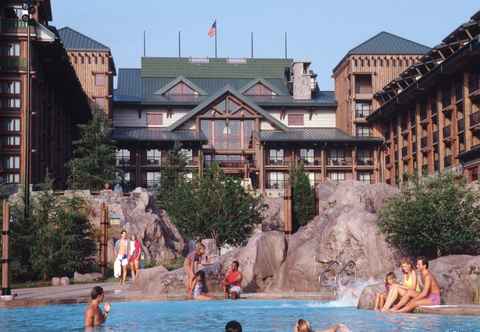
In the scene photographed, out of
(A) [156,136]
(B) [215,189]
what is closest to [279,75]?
(A) [156,136]

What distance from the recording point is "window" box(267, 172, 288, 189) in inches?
3396

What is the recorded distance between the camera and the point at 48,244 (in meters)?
34.7

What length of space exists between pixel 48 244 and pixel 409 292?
59.2 feet

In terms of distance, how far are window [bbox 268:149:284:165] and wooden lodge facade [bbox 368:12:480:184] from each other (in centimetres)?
972

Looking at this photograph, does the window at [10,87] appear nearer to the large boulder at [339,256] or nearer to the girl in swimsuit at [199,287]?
the large boulder at [339,256]

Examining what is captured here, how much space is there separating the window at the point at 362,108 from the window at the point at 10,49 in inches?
1554

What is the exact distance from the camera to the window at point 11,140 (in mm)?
59594

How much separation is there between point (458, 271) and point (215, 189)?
31.0 metres

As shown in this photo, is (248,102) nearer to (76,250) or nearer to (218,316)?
(76,250)

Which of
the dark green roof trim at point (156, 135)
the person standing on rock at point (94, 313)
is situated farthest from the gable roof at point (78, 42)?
the person standing on rock at point (94, 313)

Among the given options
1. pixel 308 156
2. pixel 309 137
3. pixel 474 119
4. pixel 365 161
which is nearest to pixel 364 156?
pixel 365 161

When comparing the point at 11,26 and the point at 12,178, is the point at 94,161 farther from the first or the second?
the point at 11,26

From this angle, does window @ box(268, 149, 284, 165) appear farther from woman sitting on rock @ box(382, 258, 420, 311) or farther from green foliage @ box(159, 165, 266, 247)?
woman sitting on rock @ box(382, 258, 420, 311)

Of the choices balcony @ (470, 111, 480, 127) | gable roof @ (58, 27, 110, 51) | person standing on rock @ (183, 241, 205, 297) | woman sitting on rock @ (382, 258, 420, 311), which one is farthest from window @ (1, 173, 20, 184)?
woman sitting on rock @ (382, 258, 420, 311)
